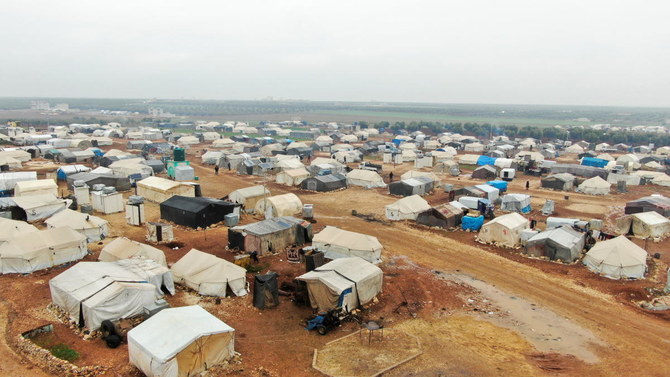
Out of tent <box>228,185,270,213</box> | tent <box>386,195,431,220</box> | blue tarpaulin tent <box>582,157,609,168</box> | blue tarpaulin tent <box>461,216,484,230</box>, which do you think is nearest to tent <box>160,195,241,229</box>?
tent <box>228,185,270,213</box>

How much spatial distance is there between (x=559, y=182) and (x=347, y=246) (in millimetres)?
39238

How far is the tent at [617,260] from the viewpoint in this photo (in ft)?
89.9

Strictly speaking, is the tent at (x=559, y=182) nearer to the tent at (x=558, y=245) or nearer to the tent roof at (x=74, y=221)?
the tent at (x=558, y=245)

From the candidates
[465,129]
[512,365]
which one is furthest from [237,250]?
[465,129]

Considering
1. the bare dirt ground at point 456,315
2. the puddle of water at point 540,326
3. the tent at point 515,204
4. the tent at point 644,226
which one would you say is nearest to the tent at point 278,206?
the bare dirt ground at point 456,315

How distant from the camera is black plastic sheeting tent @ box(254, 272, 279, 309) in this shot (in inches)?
874

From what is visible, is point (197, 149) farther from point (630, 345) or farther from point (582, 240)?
point (630, 345)

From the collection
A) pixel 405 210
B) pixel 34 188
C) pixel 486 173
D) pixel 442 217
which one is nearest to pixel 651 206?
pixel 442 217

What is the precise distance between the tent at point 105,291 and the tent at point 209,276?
1127mm

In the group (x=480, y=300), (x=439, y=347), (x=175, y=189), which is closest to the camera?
(x=439, y=347)

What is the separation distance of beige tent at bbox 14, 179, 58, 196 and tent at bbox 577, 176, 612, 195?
5769cm

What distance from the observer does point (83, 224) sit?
31.1 meters

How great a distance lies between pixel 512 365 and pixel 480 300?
6219 mm

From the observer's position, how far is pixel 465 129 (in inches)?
5743
